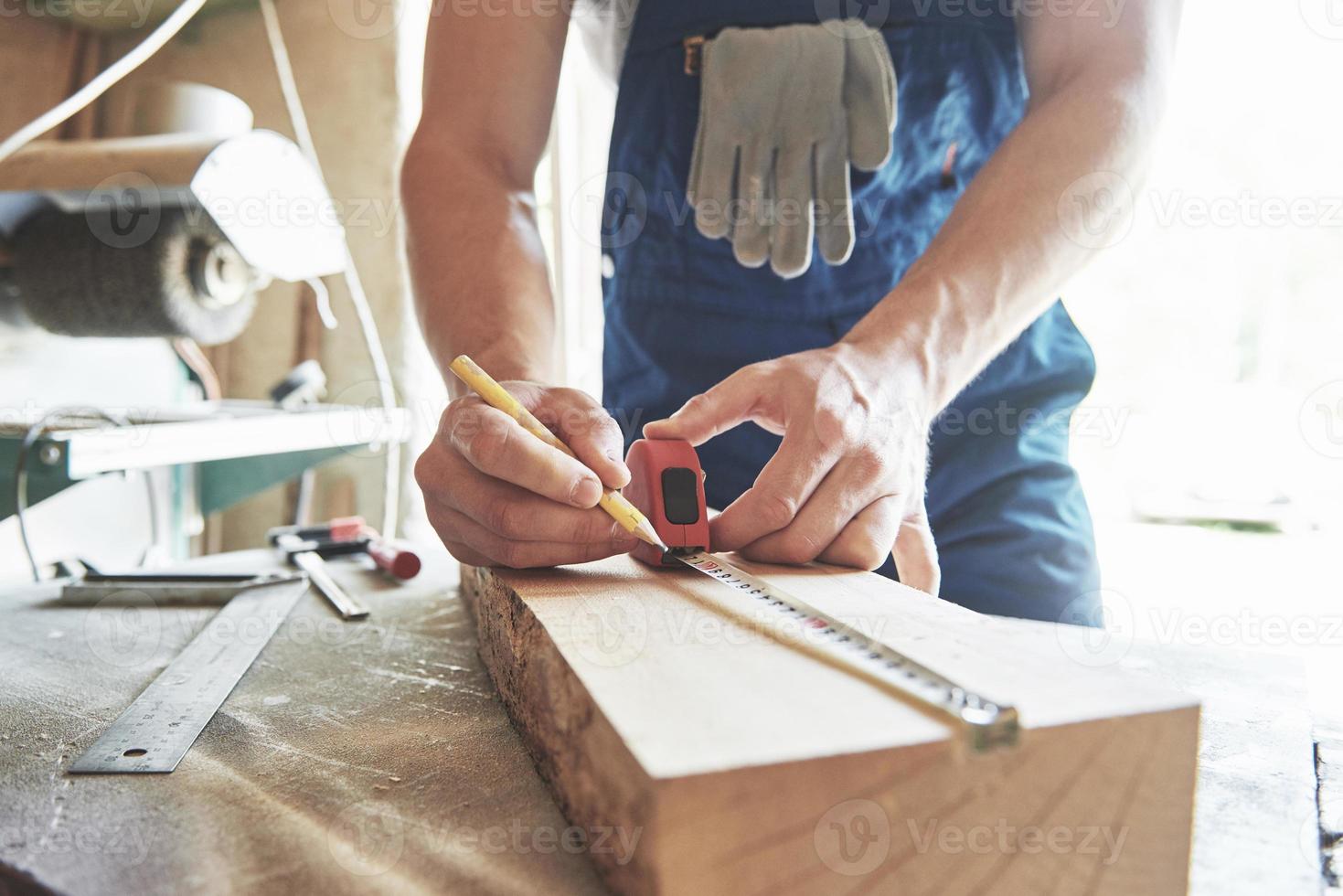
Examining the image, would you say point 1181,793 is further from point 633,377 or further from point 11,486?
point 11,486

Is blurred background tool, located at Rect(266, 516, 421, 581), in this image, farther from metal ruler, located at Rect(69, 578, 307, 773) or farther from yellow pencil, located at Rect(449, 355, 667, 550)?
yellow pencil, located at Rect(449, 355, 667, 550)

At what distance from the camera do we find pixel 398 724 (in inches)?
28.4

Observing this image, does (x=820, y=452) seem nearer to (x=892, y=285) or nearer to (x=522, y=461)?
(x=522, y=461)

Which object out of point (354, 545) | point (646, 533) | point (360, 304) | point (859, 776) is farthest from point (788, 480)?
point (360, 304)

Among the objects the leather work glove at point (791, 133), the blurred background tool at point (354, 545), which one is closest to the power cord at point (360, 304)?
the blurred background tool at point (354, 545)

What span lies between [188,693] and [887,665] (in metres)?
0.63

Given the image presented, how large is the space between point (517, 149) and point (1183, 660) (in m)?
1.11

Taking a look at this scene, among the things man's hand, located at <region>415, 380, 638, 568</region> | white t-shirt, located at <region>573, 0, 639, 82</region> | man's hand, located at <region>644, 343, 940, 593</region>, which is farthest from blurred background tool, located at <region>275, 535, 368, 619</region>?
white t-shirt, located at <region>573, 0, 639, 82</region>

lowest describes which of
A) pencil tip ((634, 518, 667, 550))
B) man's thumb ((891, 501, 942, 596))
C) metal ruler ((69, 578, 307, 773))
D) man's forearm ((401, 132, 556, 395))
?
metal ruler ((69, 578, 307, 773))

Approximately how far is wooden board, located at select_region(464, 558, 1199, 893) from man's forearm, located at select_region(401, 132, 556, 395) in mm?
566

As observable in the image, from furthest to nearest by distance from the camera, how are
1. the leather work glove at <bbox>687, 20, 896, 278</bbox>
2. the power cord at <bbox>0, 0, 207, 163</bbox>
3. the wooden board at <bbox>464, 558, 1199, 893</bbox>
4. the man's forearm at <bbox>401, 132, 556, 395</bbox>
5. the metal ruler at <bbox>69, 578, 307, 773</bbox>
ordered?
the power cord at <bbox>0, 0, 207, 163</bbox>
the leather work glove at <bbox>687, 20, 896, 278</bbox>
the man's forearm at <bbox>401, 132, 556, 395</bbox>
the metal ruler at <bbox>69, 578, 307, 773</bbox>
the wooden board at <bbox>464, 558, 1199, 893</bbox>

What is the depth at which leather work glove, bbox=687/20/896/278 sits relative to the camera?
1186 millimetres

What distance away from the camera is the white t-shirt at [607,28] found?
1368 millimetres

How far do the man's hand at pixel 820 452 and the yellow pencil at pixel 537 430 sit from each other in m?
0.08
